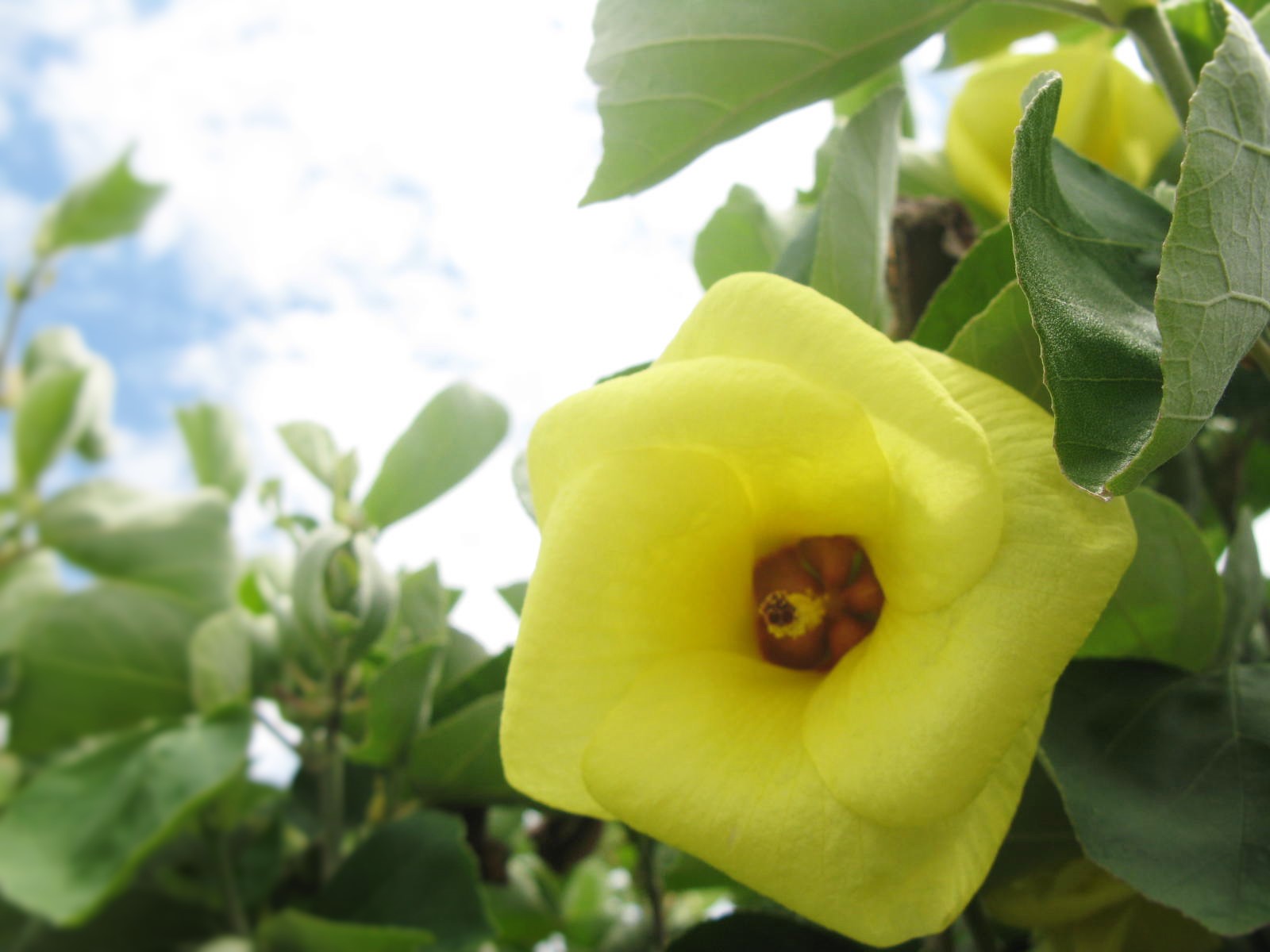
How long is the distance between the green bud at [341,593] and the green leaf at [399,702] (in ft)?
0.11

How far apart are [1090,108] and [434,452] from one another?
52 cm

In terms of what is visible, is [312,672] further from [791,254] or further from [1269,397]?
[1269,397]

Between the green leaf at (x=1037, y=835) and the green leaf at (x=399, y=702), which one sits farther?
the green leaf at (x=399, y=702)

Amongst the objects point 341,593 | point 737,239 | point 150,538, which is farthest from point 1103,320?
point 150,538

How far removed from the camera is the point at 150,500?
4.23 feet

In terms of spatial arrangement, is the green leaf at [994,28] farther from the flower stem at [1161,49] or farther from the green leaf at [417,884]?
the green leaf at [417,884]

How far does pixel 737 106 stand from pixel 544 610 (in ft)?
1.00

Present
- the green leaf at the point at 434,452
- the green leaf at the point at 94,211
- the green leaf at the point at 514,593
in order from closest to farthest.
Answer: the green leaf at the point at 514,593
the green leaf at the point at 434,452
the green leaf at the point at 94,211

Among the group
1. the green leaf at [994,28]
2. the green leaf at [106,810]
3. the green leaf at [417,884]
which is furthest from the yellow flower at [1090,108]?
the green leaf at [106,810]

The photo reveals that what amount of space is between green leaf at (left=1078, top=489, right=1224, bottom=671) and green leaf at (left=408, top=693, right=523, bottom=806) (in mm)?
405

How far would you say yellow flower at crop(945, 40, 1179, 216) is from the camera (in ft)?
2.27

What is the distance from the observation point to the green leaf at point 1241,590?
1.76 ft

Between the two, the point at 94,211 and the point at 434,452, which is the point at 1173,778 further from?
the point at 94,211

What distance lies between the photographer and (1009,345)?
0.43 m
